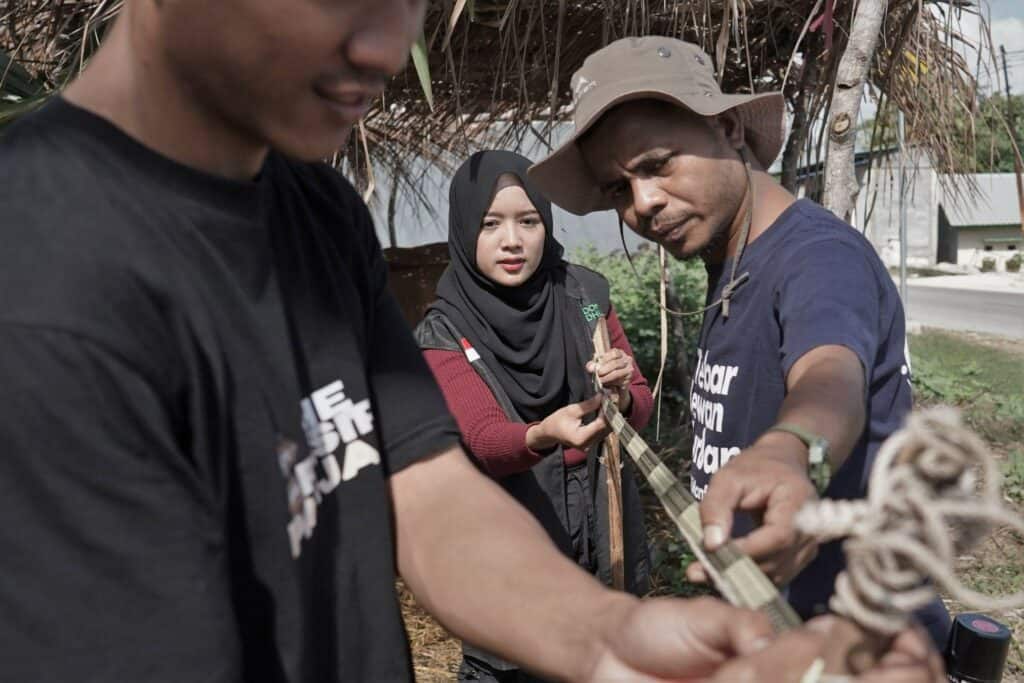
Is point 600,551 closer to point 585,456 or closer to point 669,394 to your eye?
point 585,456

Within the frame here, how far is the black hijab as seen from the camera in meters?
2.91

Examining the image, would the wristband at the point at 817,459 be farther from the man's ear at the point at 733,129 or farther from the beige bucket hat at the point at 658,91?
the man's ear at the point at 733,129

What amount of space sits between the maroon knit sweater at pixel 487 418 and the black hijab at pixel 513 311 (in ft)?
0.35

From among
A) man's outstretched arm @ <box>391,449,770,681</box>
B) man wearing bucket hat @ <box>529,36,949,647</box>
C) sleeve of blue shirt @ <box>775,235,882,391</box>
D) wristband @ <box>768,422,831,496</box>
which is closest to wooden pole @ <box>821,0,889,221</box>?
man wearing bucket hat @ <box>529,36,949,647</box>

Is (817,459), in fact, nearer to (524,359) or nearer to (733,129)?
(733,129)

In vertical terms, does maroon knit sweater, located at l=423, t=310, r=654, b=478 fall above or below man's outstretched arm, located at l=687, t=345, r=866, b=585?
below

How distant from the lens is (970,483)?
2.26 feet

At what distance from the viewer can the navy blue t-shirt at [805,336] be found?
1475 mm

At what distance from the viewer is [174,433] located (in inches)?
33.8

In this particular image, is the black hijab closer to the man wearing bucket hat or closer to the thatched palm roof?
the thatched palm roof

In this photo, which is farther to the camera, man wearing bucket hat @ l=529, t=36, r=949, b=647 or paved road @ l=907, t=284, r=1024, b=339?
paved road @ l=907, t=284, r=1024, b=339

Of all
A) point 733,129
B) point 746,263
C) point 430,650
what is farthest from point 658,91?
point 430,650

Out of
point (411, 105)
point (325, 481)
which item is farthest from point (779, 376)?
point (411, 105)

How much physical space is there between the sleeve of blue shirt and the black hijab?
134 cm
